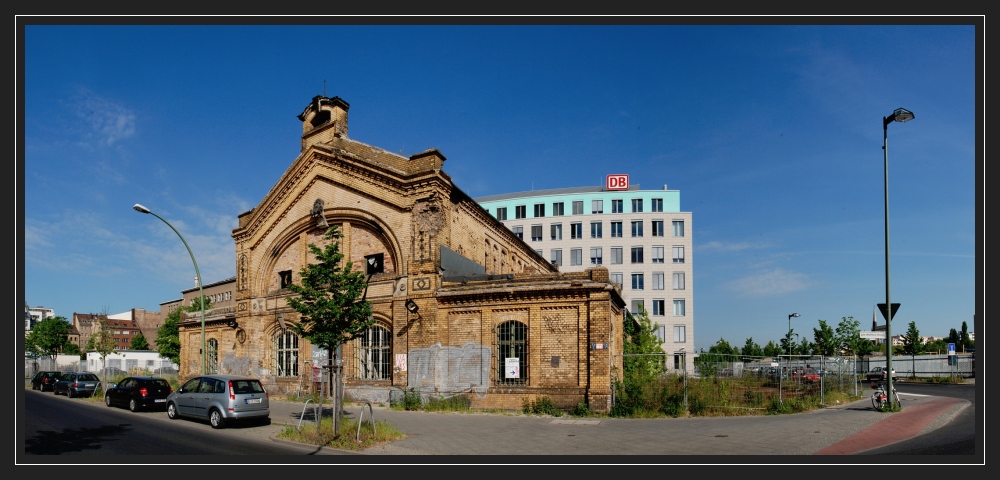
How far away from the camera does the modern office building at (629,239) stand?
6400 cm

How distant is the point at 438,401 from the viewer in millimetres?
21203

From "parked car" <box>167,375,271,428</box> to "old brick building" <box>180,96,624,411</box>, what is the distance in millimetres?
5811

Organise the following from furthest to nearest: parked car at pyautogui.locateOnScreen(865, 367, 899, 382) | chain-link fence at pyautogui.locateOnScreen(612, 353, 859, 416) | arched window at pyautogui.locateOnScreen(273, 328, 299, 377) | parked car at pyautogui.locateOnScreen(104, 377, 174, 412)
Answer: parked car at pyautogui.locateOnScreen(865, 367, 899, 382)
arched window at pyautogui.locateOnScreen(273, 328, 299, 377)
parked car at pyautogui.locateOnScreen(104, 377, 174, 412)
chain-link fence at pyautogui.locateOnScreen(612, 353, 859, 416)

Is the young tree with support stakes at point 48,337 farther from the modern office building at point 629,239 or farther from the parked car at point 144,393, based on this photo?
the parked car at point 144,393

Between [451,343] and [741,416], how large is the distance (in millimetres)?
9846

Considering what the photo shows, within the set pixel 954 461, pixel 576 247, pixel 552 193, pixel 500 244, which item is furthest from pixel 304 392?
pixel 552 193

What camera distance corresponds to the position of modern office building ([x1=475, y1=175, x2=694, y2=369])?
64000 millimetres

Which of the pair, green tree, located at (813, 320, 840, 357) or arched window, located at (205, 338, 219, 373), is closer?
arched window, located at (205, 338, 219, 373)

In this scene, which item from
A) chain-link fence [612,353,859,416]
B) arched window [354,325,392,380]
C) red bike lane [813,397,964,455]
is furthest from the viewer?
arched window [354,325,392,380]

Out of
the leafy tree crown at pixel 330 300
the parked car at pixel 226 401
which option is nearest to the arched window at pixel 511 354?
the leafy tree crown at pixel 330 300

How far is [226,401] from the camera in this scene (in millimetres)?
16922

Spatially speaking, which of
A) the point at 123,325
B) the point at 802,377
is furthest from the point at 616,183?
the point at 123,325

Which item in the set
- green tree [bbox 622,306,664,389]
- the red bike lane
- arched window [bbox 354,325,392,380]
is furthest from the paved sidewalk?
arched window [bbox 354,325,392,380]

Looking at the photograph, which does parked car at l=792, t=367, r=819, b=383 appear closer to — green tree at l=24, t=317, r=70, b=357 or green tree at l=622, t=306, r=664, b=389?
green tree at l=622, t=306, r=664, b=389
